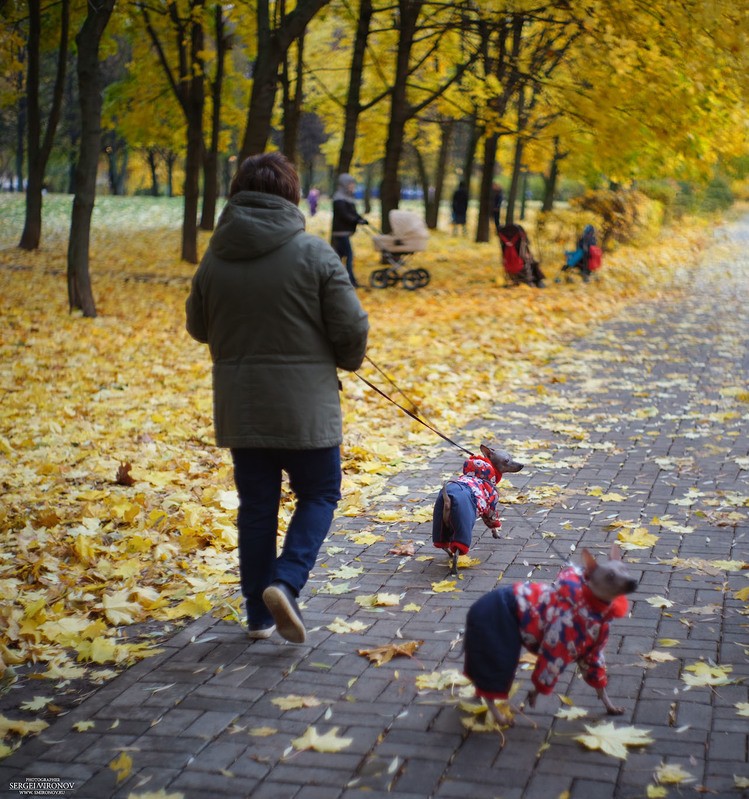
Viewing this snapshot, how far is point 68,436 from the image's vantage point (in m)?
7.61

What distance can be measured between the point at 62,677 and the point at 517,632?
1965mm

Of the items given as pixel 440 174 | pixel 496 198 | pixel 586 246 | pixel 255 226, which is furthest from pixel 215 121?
pixel 255 226

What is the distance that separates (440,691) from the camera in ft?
12.1

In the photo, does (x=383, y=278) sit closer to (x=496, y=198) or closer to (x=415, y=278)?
(x=415, y=278)

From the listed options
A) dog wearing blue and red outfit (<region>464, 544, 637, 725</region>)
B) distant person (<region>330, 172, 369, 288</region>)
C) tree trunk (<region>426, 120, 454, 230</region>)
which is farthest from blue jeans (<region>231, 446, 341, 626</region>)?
tree trunk (<region>426, 120, 454, 230</region>)

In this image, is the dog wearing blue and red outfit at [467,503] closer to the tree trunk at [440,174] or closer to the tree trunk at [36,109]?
the tree trunk at [36,109]

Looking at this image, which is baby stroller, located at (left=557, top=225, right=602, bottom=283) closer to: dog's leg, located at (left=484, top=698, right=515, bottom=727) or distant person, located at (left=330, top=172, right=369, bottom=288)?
distant person, located at (left=330, top=172, right=369, bottom=288)

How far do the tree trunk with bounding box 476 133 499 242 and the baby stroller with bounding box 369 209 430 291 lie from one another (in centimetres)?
506

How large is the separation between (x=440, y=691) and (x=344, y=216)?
43.7 ft

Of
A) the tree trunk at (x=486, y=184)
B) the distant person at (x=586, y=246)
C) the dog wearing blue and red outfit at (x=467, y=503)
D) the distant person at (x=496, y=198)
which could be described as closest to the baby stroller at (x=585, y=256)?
the distant person at (x=586, y=246)

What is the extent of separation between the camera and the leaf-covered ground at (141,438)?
452 cm

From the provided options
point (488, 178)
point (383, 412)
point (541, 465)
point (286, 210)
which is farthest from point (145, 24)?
point (286, 210)

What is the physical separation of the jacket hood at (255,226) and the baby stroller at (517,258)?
14066mm

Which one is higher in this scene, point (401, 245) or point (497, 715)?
point (401, 245)
